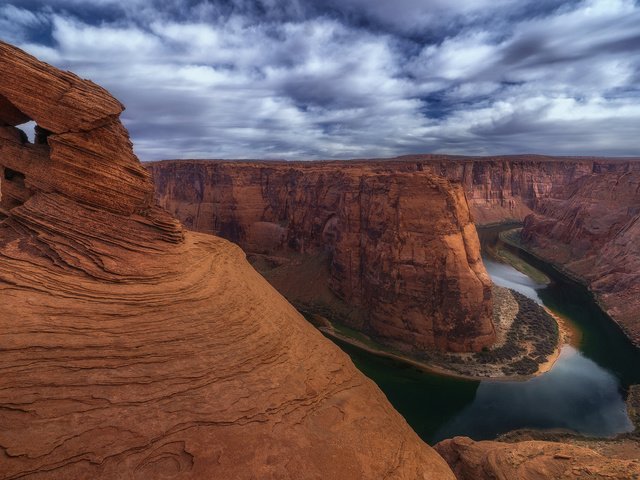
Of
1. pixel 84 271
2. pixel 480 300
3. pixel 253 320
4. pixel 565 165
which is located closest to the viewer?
pixel 84 271

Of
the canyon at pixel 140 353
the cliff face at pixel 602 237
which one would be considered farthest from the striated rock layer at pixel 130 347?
the cliff face at pixel 602 237

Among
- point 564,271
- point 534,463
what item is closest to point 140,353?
point 534,463

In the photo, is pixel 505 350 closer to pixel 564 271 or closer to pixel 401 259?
pixel 401 259

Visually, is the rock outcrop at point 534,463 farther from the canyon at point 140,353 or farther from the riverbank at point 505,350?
the riverbank at point 505,350

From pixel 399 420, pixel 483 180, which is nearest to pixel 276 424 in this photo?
pixel 399 420

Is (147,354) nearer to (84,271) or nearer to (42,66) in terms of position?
(84,271)

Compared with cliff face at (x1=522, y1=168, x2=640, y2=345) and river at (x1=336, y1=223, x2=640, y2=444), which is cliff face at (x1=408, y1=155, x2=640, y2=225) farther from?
river at (x1=336, y1=223, x2=640, y2=444)

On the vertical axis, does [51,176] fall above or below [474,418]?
above
